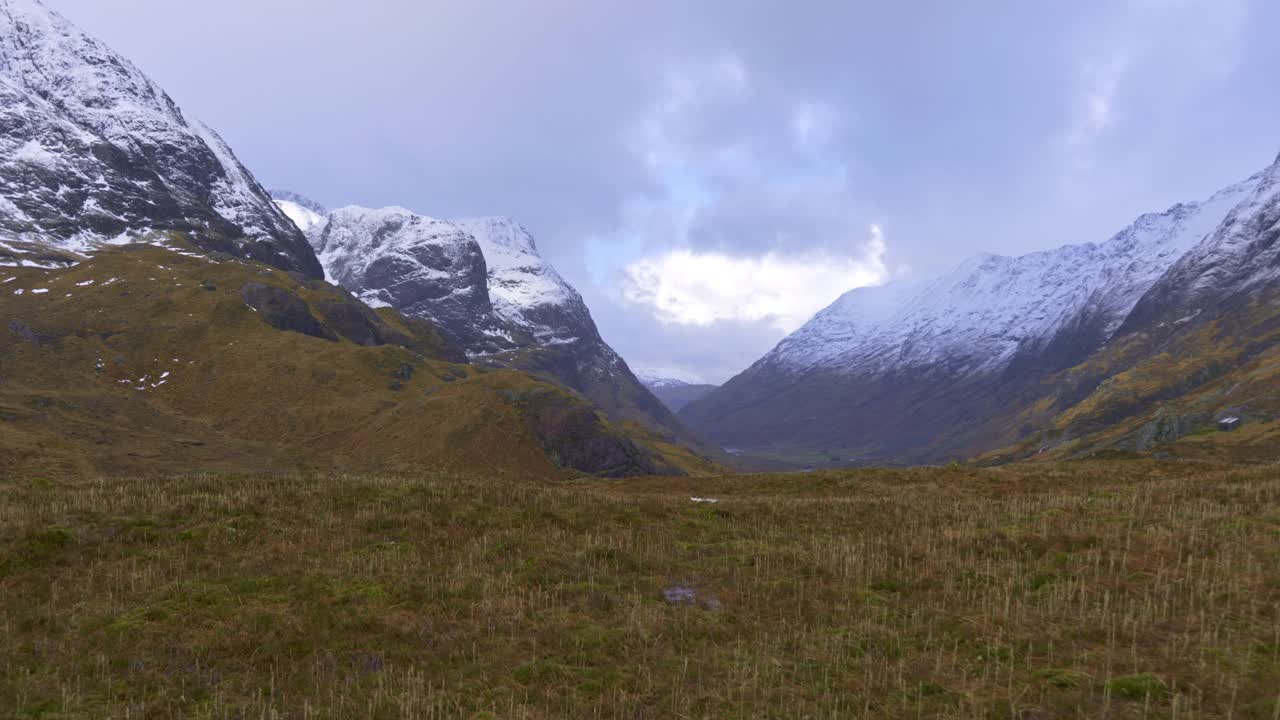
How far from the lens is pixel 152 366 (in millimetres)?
92250

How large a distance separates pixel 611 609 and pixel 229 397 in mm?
89415

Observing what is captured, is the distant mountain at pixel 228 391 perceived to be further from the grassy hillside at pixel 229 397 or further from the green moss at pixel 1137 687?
the green moss at pixel 1137 687

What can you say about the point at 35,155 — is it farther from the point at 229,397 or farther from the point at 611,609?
the point at 611,609

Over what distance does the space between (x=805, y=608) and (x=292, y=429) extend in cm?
8122

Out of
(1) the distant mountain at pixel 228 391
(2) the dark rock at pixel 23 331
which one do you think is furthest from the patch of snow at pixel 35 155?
(2) the dark rock at pixel 23 331

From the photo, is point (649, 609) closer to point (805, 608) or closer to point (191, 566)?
point (805, 608)

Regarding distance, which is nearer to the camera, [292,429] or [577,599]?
[577,599]

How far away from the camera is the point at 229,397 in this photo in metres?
88.2

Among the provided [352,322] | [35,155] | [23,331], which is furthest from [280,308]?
[35,155]

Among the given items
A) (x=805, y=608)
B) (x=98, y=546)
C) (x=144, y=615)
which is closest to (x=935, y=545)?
(x=805, y=608)

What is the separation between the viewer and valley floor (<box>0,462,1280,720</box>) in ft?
38.9

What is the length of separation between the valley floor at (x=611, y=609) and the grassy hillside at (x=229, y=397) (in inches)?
1985

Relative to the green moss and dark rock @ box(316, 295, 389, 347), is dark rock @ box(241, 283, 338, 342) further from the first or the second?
the green moss

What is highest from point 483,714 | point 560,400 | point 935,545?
point 560,400
